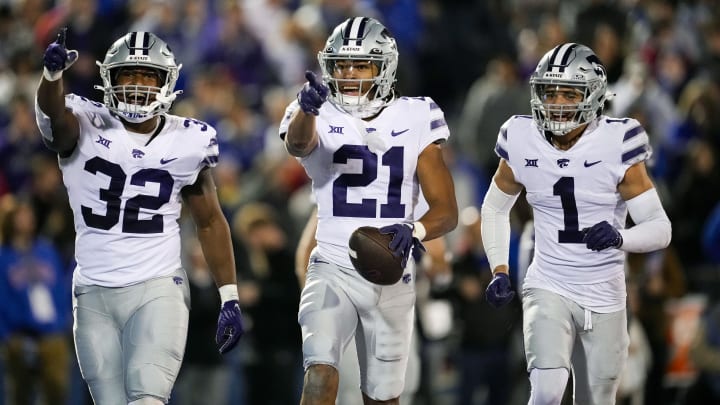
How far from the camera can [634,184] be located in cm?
650

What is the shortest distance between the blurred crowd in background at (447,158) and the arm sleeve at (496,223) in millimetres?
1196

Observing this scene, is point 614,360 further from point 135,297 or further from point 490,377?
point 490,377

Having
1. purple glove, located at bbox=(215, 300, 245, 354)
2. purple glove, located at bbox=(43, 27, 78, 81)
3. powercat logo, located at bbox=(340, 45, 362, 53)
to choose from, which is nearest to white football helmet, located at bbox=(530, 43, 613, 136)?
powercat logo, located at bbox=(340, 45, 362, 53)

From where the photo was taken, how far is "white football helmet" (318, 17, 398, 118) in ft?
21.4

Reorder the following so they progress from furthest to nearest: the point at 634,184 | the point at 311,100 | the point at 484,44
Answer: the point at 484,44 < the point at 634,184 < the point at 311,100

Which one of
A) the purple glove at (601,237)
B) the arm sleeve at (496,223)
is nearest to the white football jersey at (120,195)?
the arm sleeve at (496,223)

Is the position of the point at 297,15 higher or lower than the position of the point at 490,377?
higher

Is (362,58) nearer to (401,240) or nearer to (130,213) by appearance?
(401,240)

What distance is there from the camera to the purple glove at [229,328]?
6457 millimetres

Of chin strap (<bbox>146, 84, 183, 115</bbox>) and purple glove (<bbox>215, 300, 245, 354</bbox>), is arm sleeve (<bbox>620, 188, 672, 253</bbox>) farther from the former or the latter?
chin strap (<bbox>146, 84, 183, 115</bbox>)

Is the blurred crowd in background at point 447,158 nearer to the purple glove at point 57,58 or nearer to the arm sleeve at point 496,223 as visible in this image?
the arm sleeve at point 496,223

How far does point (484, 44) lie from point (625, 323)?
Result: 6.91 meters

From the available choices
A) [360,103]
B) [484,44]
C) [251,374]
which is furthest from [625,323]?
[484,44]

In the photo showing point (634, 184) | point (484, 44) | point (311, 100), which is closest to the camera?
point (311, 100)
